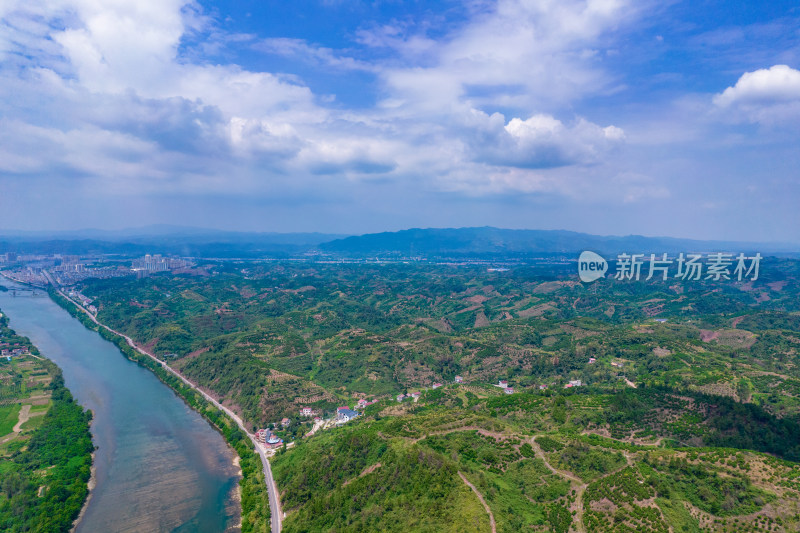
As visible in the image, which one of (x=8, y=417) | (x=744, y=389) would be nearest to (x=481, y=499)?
(x=744, y=389)

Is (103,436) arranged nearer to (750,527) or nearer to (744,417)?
(750,527)

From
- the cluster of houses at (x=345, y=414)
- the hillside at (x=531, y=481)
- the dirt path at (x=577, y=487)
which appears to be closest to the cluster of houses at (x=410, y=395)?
the cluster of houses at (x=345, y=414)

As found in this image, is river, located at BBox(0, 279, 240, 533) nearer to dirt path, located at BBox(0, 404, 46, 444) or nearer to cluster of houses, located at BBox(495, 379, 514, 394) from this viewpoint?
dirt path, located at BBox(0, 404, 46, 444)

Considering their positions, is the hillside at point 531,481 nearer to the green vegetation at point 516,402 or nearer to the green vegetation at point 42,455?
the green vegetation at point 516,402

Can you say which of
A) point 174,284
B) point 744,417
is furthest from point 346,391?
point 174,284

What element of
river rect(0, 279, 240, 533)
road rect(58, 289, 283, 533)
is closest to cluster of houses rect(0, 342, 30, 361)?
river rect(0, 279, 240, 533)
